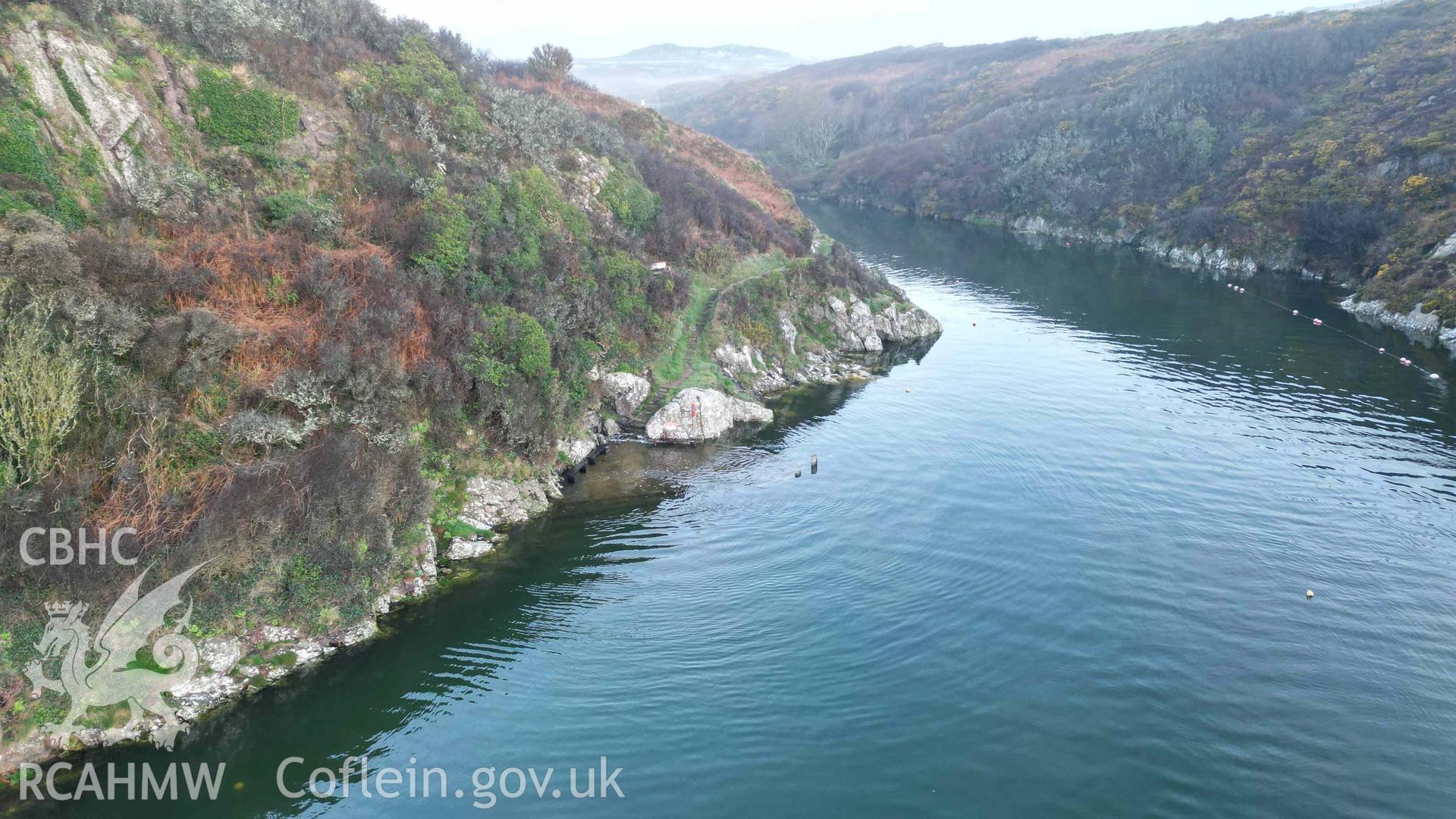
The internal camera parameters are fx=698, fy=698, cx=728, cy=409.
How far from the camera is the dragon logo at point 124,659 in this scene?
16234 mm

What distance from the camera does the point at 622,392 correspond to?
118ft

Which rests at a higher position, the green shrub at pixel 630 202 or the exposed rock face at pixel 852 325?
the green shrub at pixel 630 202

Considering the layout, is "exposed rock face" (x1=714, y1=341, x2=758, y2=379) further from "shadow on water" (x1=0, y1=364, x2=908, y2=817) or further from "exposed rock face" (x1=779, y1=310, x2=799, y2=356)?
"shadow on water" (x1=0, y1=364, x2=908, y2=817)

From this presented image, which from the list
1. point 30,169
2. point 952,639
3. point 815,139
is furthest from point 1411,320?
point 815,139

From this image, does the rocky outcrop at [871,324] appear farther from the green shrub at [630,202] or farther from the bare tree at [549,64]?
the bare tree at [549,64]

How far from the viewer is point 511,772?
16.3 metres

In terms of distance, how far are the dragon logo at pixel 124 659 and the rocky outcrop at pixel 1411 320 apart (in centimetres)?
7357

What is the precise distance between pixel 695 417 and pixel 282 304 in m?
18.3

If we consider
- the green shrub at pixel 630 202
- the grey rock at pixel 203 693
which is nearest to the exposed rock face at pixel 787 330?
the green shrub at pixel 630 202

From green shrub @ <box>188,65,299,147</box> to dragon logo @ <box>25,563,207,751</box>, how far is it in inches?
766

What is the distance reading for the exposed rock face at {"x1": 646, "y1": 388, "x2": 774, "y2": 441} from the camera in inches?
1378

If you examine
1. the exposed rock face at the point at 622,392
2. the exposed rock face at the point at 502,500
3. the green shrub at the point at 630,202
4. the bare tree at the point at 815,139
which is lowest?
Result: the exposed rock face at the point at 502,500

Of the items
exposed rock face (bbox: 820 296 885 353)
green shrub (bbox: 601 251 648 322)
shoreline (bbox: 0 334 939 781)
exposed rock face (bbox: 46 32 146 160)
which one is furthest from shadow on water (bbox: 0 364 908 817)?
exposed rock face (bbox: 820 296 885 353)

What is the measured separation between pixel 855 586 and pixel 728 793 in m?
8.92
